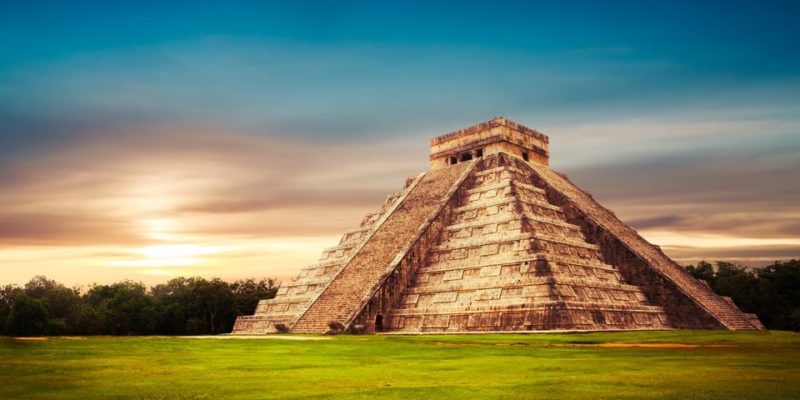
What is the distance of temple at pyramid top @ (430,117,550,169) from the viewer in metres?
46.9

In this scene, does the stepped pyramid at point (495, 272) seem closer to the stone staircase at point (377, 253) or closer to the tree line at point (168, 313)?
the stone staircase at point (377, 253)

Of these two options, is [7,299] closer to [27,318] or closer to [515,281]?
[27,318]

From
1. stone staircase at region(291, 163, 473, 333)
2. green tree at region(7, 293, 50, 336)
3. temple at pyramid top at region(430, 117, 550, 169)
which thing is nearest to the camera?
stone staircase at region(291, 163, 473, 333)

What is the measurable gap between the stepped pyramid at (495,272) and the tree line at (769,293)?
17622mm

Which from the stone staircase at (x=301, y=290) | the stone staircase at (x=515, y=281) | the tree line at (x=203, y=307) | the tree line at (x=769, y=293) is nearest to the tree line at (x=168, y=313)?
the tree line at (x=203, y=307)

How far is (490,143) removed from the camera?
46844 millimetres

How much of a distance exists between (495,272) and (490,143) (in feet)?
51.7

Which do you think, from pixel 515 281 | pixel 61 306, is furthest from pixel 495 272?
pixel 61 306

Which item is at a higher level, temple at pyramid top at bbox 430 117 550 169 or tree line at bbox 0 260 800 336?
temple at pyramid top at bbox 430 117 550 169

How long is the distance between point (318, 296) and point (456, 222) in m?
10.3

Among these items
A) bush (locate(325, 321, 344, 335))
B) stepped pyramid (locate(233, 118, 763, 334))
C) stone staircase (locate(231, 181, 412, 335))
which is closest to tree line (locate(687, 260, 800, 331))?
stepped pyramid (locate(233, 118, 763, 334))

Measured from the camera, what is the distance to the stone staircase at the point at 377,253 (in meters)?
33.4

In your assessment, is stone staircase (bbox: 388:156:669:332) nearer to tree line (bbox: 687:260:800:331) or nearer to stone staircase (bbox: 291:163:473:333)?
stone staircase (bbox: 291:163:473:333)

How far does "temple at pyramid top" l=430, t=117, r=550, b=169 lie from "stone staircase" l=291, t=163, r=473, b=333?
6.38ft
